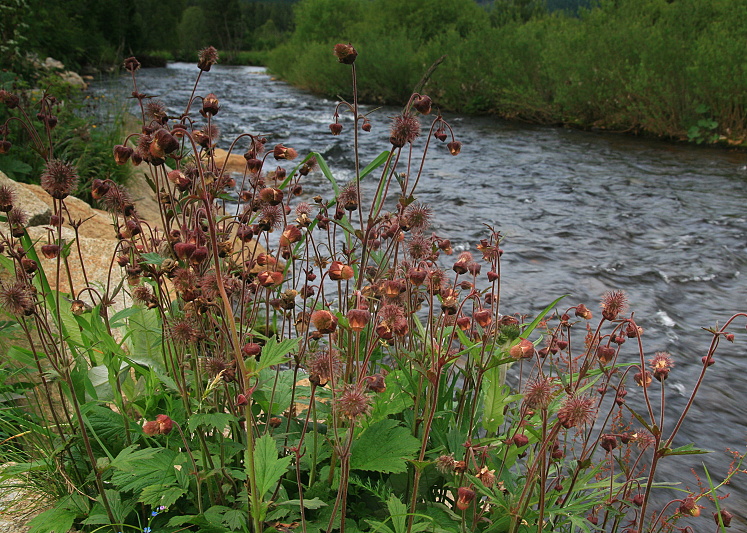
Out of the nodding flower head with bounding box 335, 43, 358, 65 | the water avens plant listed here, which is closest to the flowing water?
the nodding flower head with bounding box 335, 43, 358, 65

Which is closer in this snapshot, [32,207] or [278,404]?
[278,404]

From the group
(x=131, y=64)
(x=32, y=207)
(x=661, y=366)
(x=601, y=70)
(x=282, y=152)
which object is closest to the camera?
(x=661, y=366)

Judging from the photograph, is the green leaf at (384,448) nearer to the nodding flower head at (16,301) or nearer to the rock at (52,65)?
the nodding flower head at (16,301)

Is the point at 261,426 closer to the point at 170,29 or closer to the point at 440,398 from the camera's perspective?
the point at 440,398

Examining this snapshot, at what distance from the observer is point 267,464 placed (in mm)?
1535

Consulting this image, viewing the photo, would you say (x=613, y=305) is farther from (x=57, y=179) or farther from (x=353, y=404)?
(x=57, y=179)

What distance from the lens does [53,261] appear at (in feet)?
11.7

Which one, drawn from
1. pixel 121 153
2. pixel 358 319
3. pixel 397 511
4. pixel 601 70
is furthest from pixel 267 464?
pixel 601 70

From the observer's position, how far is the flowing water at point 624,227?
13.1ft

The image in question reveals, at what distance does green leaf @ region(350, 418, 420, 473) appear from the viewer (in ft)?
5.43

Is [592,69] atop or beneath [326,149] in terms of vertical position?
atop

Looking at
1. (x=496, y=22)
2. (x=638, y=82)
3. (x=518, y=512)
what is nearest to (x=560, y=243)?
(x=518, y=512)

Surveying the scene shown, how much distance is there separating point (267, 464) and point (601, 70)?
13062mm

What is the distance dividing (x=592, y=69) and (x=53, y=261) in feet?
39.9
